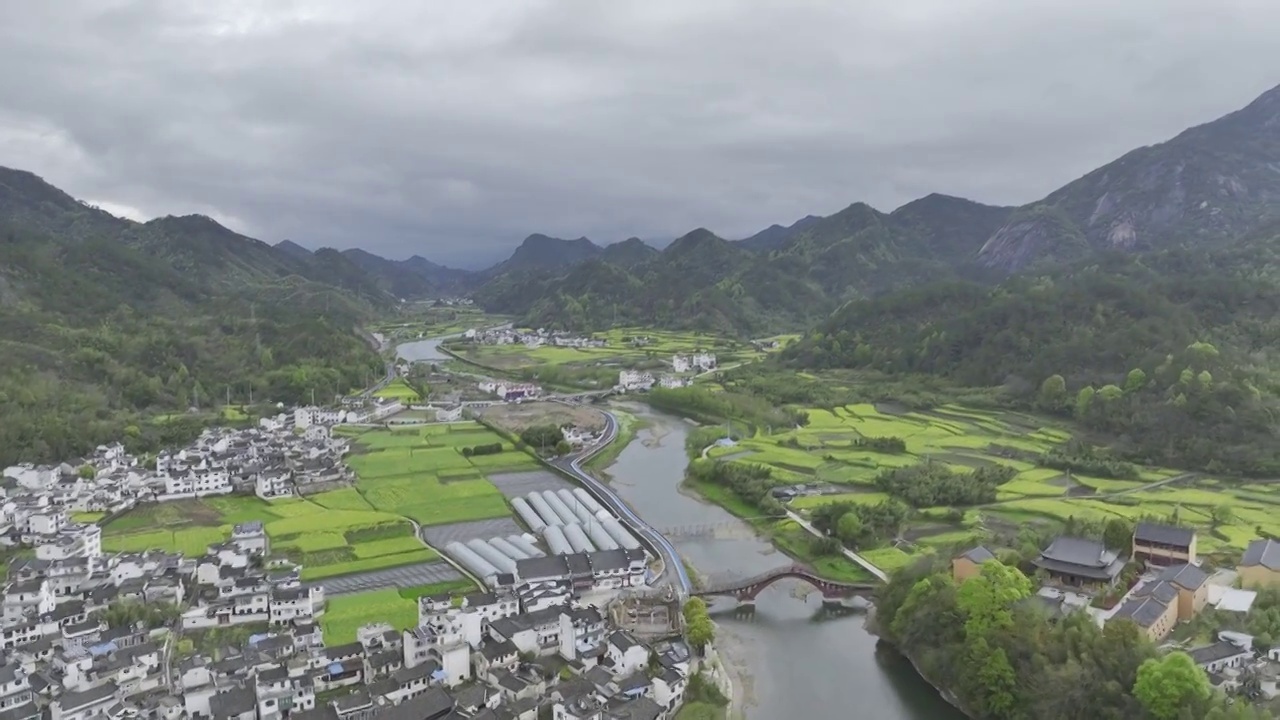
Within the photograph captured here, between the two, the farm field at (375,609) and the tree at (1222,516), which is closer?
the farm field at (375,609)

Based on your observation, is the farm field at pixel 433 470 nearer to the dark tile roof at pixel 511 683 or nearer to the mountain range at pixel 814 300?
the mountain range at pixel 814 300

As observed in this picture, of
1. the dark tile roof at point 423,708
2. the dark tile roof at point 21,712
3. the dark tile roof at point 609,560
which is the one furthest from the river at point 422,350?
the dark tile roof at point 423,708

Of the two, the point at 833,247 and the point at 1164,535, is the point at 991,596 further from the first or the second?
the point at 833,247

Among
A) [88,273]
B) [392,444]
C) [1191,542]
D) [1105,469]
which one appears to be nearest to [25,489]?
[392,444]

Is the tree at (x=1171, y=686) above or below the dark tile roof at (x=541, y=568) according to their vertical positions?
above

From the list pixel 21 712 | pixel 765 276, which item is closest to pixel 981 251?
pixel 765 276

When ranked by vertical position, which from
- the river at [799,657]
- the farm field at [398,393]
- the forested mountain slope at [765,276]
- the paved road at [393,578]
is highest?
the forested mountain slope at [765,276]
